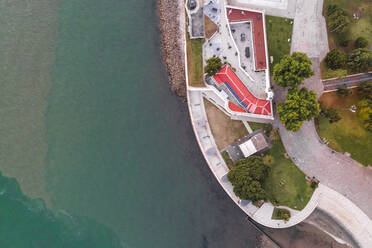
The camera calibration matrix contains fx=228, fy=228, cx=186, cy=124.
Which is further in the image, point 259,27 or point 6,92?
point 6,92

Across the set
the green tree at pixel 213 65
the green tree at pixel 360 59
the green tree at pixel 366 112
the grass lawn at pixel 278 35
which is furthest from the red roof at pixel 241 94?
the green tree at pixel 366 112

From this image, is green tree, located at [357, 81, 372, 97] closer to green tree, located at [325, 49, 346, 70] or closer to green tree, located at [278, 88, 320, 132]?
green tree, located at [325, 49, 346, 70]

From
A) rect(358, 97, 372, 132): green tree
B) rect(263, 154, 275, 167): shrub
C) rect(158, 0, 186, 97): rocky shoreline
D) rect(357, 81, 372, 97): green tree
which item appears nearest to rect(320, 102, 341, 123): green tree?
rect(358, 97, 372, 132): green tree

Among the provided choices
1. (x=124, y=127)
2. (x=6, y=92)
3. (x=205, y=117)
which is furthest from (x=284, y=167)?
(x=6, y=92)

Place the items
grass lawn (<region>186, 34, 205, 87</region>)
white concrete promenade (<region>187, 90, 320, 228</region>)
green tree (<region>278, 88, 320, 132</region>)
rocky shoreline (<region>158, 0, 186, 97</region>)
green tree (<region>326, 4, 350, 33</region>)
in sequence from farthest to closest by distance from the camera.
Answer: rocky shoreline (<region>158, 0, 186, 97</region>) → grass lawn (<region>186, 34, 205, 87</region>) → white concrete promenade (<region>187, 90, 320, 228</region>) → green tree (<region>326, 4, 350, 33</region>) → green tree (<region>278, 88, 320, 132</region>)

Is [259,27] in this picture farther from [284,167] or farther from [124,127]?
[124,127]

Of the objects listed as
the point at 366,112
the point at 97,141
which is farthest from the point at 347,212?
the point at 97,141
